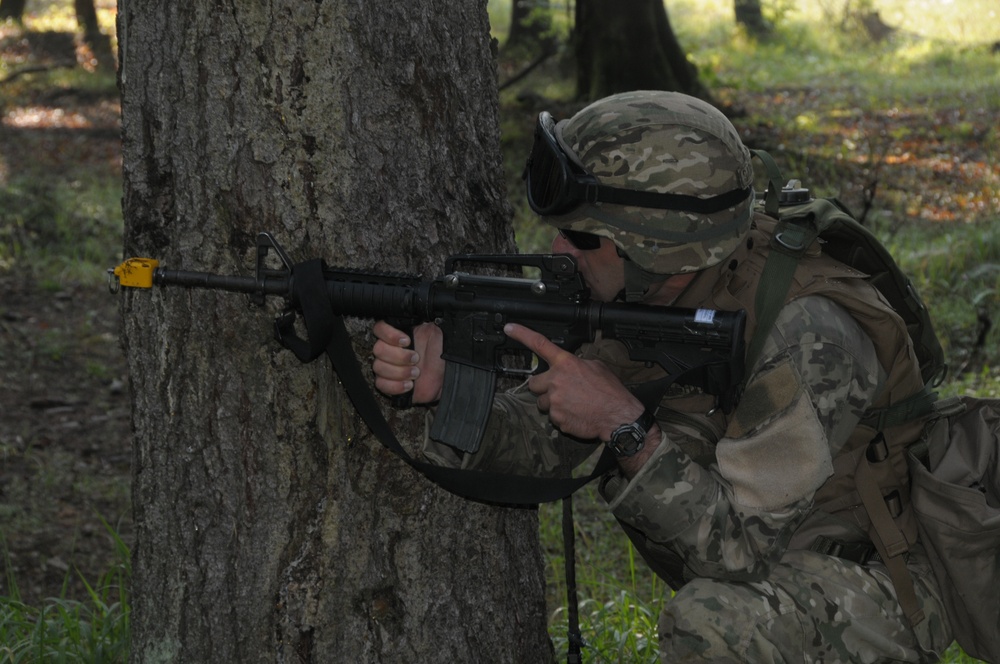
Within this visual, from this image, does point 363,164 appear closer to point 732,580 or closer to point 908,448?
point 732,580

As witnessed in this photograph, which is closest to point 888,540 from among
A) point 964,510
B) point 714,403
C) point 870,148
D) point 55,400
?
point 964,510

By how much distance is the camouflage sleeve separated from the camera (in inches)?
102

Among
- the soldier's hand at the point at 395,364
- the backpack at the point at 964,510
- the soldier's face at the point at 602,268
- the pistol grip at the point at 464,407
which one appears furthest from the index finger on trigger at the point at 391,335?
the backpack at the point at 964,510

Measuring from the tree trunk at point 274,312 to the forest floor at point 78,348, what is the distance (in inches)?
50.8

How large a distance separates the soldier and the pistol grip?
0.07 m

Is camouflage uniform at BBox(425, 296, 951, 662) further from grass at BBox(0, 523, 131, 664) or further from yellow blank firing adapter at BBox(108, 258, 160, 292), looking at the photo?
grass at BBox(0, 523, 131, 664)

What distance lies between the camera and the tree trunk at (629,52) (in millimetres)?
10453

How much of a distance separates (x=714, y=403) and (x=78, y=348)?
5119mm

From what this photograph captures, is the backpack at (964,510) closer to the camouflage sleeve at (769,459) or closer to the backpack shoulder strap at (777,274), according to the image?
the camouflage sleeve at (769,459)

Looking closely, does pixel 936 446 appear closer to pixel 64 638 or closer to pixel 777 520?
pixel 777 520

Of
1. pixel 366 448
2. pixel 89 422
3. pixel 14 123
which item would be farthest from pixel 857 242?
pixel 14 123

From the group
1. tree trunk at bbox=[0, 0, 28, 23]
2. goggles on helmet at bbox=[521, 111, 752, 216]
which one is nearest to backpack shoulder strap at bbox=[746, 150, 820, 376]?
goggles on helmet at bbox=[521, 111, 752, 216]

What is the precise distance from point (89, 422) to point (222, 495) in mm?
3605

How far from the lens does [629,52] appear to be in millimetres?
10516
